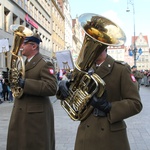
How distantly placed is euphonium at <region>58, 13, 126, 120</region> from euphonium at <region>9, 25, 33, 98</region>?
1.31 metres

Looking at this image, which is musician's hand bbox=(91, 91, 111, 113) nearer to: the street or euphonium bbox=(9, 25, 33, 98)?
euphonium bbox=(9, 25, 33, 98)

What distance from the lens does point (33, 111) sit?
400cm

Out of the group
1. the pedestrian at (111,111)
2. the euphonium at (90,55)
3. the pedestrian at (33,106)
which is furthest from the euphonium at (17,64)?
the euphonium at (90,55)

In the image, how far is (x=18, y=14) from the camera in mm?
28250

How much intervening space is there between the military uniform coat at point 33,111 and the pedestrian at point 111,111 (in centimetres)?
108

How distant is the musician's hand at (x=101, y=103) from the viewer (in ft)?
8.58

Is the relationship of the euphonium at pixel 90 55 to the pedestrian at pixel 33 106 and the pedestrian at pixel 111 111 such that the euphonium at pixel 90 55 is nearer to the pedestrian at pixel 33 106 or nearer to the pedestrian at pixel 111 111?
the pedestrian at pixel 111 111

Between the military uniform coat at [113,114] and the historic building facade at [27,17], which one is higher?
the historic building facade at [27,17]

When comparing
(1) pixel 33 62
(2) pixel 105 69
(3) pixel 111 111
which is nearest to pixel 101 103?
(3) pixel 111 111

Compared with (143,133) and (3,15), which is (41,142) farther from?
(3,15)

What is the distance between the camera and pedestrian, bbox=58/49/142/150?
274 centimetres

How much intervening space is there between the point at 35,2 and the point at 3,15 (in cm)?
1360

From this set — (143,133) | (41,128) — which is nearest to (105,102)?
(41,128)

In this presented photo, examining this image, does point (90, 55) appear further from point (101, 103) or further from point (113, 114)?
point (113, 114)
